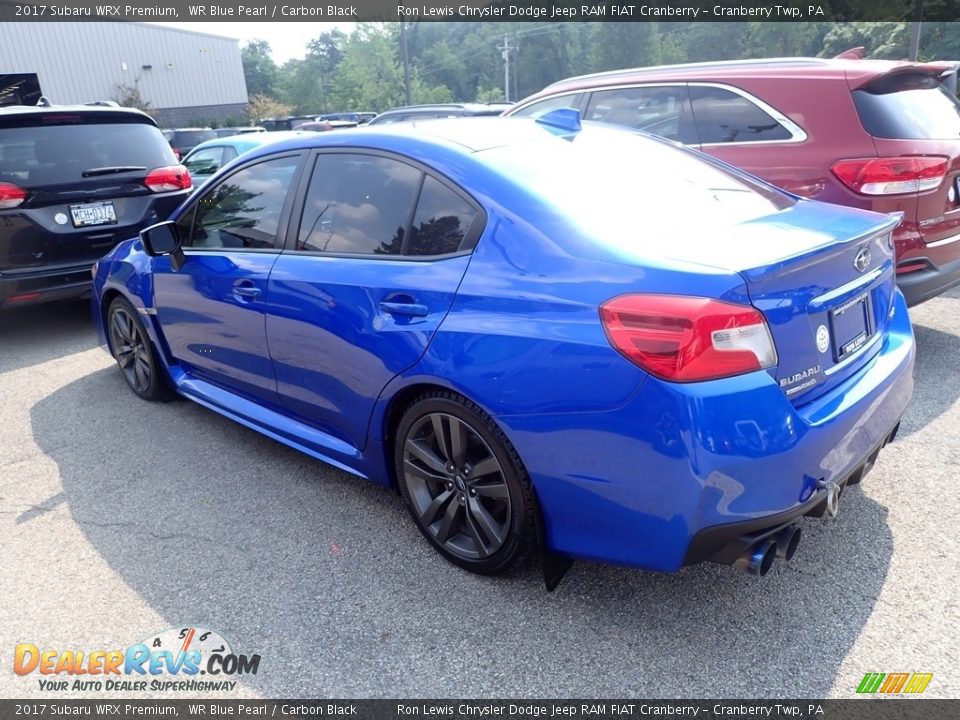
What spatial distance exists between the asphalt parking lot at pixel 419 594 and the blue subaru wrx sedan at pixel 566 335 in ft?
0.85

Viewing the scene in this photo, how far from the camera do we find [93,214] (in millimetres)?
6133

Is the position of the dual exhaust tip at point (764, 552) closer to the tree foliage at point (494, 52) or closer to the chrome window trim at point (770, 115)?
the chrome window trim at point (770, 115)

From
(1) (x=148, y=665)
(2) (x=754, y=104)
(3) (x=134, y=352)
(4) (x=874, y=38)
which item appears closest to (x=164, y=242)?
(3) (x=134, y=352)

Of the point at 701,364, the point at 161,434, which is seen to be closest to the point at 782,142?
the point at 701,364

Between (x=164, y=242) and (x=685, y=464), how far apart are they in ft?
9.90

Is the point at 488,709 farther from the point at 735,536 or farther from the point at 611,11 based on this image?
the point at 611,11

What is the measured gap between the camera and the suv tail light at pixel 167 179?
257 inches

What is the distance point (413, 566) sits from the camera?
9.36 ft

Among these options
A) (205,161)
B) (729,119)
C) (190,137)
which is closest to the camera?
(729,119)

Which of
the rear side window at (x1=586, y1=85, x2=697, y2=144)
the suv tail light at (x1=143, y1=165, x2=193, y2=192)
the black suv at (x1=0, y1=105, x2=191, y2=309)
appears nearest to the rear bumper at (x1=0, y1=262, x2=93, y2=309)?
the black suv at (x1=0, y1=105, x2=191, y2=309)

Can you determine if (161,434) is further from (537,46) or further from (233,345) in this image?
(537,46)

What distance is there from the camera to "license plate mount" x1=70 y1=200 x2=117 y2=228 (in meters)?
6.03

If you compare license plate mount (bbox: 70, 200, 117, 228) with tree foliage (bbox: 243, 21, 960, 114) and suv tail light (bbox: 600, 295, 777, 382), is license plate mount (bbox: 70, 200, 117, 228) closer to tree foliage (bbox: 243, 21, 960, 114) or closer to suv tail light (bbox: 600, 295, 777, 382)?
suv tail light (bbox: 600, 295, 777, 382)

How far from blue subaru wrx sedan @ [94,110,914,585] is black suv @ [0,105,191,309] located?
326cm
